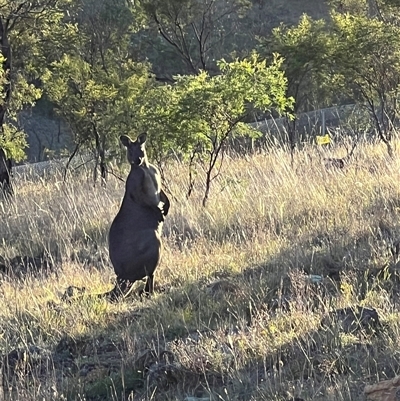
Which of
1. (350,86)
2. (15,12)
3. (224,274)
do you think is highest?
(15,12)

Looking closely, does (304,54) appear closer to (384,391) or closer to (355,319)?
(355,319)

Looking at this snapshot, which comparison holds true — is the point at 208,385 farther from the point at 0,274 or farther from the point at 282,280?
the point at 0,274

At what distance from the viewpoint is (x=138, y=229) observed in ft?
22.8

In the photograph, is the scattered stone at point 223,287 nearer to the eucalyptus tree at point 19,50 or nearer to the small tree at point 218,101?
the small tree at point 218,101

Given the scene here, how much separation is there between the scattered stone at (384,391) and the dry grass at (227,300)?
174 mm

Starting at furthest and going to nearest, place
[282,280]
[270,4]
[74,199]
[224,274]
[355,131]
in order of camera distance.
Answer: [270,4]
[355,131]
[74,199]
[224,274]
[282,280]

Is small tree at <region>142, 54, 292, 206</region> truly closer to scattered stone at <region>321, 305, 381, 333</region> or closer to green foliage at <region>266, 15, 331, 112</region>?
green foliage at <region>266, 15, 331, 112</region>

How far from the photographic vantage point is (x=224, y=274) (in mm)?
6879

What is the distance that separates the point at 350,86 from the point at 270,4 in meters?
33.4

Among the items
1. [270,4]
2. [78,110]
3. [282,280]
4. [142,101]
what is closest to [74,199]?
[142,101]

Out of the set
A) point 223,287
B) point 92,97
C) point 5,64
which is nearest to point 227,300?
point 223,287

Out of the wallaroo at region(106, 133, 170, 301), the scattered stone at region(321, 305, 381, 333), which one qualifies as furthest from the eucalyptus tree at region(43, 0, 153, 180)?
the scattered stone at region(321, 305, 381, 333)

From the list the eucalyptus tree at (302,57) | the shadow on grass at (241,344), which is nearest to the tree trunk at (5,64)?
the eucalyptus tree at (302,57)

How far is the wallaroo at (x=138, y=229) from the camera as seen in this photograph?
22.4 ft
